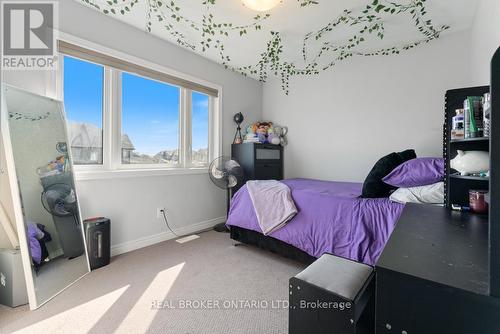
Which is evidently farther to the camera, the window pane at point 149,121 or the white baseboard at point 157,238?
the window pane at point 149,121

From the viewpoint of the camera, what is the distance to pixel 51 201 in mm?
1717

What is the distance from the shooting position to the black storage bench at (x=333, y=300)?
0.88m

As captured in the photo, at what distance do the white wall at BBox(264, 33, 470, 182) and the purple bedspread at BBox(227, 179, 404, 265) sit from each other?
Result: 1312 millimetres

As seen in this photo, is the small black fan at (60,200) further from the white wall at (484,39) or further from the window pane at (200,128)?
the white wall at (484,39)

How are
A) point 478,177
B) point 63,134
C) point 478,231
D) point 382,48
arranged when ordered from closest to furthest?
point 478,231 < point 478,177 < point 63,134 < point 382,48

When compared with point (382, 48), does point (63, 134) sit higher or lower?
lower

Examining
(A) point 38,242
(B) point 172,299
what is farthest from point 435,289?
(A) point 38,242

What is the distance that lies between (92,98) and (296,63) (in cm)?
253

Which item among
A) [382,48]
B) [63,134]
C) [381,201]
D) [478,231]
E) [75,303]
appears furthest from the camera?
[382,48]

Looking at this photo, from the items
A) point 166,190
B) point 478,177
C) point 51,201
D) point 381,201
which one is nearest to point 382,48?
point 381,201

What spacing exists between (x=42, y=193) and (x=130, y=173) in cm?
77

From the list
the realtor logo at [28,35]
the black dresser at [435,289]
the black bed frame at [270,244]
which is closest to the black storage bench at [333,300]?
the black dresser at [435,289]

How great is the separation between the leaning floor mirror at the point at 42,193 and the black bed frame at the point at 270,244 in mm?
1387

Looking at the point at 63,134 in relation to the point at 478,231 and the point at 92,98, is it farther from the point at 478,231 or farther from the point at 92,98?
the point at 478,231
